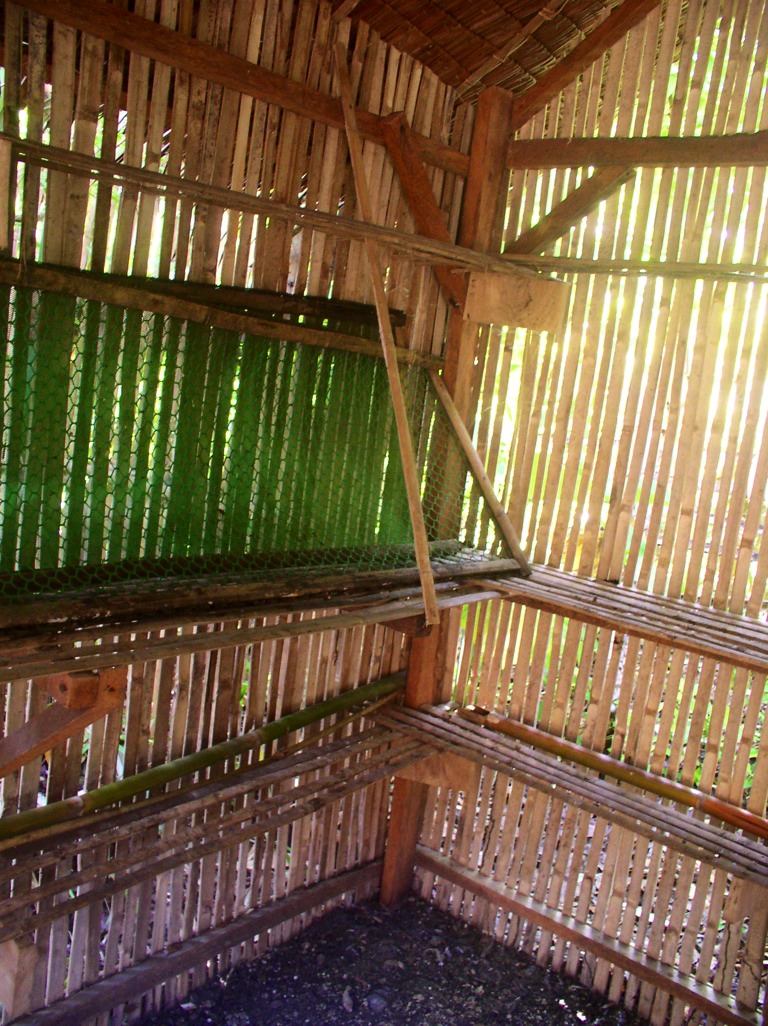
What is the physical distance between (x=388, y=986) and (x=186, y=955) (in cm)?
95

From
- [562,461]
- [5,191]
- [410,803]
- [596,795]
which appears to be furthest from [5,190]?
[410,803]

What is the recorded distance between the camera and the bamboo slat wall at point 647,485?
3604mm

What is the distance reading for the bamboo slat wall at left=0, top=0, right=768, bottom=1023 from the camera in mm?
3189

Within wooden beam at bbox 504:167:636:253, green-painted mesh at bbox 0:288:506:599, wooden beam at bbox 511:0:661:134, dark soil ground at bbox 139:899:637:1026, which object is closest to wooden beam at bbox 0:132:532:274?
green-painted mesh at bbox 0:288:506:599

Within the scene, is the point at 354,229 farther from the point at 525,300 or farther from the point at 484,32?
the point at 484,32

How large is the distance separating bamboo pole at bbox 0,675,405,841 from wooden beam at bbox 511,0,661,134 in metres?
2.80

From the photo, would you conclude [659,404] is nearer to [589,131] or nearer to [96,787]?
[589,131]

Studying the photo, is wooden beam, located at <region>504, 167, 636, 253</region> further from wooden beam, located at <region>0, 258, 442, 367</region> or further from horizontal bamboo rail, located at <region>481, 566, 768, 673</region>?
horizontal bamboo rail, located at <region>481, 566, 768, 673</region>

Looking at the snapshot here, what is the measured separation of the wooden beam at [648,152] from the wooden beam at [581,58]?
0.55 feet

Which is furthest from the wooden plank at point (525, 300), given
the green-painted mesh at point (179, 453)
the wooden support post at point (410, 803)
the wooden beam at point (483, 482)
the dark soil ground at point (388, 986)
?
the dark soil ground at point (388, 986)

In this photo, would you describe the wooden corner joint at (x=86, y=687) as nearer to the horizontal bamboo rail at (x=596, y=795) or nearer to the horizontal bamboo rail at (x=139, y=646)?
the horizontal bamboo rail at (x=139, y=646)

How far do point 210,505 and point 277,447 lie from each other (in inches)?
13.9

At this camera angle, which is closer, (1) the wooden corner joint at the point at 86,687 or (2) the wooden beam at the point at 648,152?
(1) the wooden corner joint at the point at 86,687

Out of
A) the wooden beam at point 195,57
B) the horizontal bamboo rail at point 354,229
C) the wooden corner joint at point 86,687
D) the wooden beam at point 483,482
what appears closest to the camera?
the wooden corner joint at point 86,687
